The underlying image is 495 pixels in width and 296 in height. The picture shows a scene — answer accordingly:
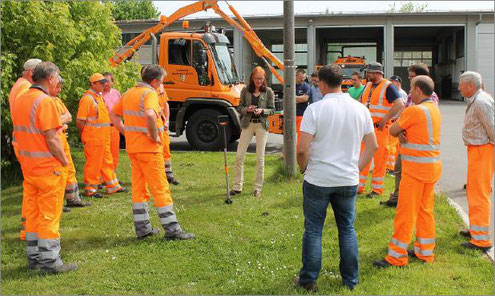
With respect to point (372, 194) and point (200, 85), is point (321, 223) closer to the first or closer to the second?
point (372, 194)

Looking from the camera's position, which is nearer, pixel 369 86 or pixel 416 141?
pixel 416 141

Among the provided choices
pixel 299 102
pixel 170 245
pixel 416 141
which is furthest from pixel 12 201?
pixel 416 141

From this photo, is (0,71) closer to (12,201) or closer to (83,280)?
(12,201)

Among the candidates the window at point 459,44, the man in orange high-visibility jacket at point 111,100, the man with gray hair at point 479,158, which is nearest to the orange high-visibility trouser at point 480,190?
the man with gray hair at point 479,158

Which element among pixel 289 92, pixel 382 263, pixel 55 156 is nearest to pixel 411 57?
pixel 289 92

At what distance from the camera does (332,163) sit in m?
4.20

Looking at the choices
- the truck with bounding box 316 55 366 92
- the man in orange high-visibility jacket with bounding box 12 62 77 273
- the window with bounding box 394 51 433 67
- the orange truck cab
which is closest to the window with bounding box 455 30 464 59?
the truck with bounding box 316 55 366 92

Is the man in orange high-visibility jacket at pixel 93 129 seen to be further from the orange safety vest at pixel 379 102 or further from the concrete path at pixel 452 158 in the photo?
the concrete path at pixel 452 158

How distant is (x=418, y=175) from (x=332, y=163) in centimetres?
115

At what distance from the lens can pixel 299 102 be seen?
9.83 metres

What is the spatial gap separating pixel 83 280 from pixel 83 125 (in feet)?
12.4

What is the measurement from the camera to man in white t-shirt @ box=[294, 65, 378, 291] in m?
4.17

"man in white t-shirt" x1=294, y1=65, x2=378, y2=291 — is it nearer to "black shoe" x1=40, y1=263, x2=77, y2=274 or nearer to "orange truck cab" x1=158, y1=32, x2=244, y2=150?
"black shoe" x1=40, y1=263, x2=77, y2=274

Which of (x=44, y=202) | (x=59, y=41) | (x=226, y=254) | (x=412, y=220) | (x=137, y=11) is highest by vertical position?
(x=137, y=11)
